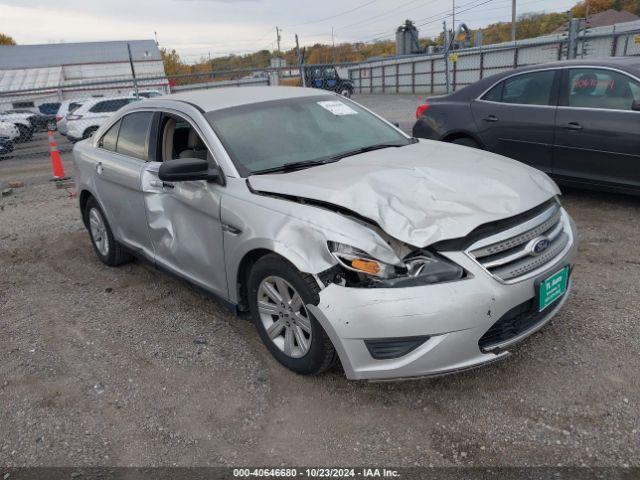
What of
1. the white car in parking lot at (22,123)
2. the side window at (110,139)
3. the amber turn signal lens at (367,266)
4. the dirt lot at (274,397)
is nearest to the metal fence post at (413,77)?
the white car in parking lot at (22,123)

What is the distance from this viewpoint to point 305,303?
267cm

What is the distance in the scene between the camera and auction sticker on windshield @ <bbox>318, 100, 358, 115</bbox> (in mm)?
4035

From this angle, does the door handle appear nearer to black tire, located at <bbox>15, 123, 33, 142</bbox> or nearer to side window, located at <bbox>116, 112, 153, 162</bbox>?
side window, located at <bbox>116, 112, 153, 162</bbox>

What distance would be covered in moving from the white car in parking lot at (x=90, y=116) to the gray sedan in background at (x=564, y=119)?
11908 millimetres

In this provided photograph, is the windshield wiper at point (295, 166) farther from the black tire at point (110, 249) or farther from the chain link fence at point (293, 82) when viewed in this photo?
the chain link fence at point (293, 82)

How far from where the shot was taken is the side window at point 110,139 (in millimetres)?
4617

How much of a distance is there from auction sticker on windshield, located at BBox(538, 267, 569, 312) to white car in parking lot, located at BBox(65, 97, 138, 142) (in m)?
14.7

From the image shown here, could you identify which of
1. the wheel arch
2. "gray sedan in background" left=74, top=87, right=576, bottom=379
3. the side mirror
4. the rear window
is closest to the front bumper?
"gray sedan in background" left=74, top=87, right=576, bottom=379

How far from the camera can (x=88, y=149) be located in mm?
5004

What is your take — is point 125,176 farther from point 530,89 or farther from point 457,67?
point 457,67

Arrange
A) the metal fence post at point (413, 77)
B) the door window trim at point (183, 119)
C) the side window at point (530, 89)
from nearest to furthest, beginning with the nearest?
the door window trim at point (183, 119) < the side window at point (530, 89) < the metal fence post at point (413, 77)

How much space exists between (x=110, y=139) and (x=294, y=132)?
6.66ft

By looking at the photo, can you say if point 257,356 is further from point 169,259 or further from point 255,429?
point 169,259

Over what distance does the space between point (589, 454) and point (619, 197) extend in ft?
14.6
